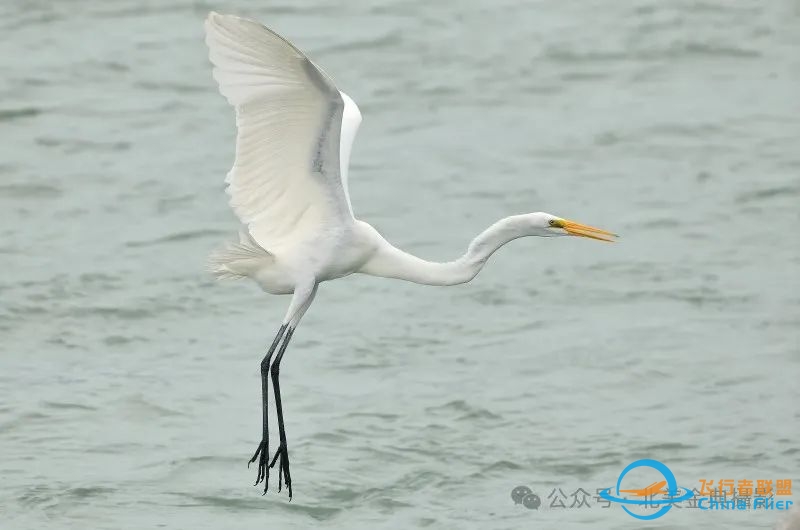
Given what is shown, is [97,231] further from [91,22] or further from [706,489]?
[706,489]

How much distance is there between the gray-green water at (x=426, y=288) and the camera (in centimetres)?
1207

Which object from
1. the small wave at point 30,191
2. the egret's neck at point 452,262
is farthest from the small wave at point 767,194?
the egret's neck at point 452,262

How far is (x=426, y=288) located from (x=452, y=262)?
536 cm

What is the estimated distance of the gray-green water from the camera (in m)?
12.1

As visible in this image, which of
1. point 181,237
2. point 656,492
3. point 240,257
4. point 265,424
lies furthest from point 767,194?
point 265,424

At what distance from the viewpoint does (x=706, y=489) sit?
1169 centimetres

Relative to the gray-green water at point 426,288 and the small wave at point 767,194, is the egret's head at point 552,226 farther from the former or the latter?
the small wave at point 767,194

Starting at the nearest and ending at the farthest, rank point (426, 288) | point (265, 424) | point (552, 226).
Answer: point (552, 226)
point (265, 424)
point (426, 288)

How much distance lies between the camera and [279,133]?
8570 millimetres

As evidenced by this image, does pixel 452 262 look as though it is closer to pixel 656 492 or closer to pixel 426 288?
pixel 656 492

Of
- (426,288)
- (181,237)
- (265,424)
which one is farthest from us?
(181,237)

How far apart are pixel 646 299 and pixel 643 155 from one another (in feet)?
8.68

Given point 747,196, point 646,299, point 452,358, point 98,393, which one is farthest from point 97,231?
point 747,196

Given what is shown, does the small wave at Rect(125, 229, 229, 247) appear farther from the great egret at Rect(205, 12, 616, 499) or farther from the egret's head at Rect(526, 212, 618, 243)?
the egret's head at Rect(526, 212, 618, 243)
